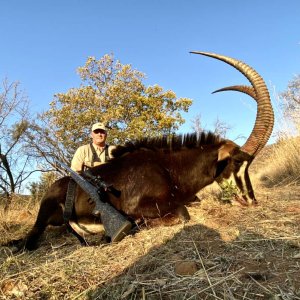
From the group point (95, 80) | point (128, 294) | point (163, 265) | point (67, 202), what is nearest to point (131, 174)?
point (67, 202)

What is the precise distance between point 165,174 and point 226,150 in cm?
87

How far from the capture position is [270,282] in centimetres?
210

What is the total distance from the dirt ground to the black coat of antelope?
61cm

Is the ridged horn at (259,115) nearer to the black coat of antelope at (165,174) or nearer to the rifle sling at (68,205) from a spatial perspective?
the black coat of antelope at (165,174)

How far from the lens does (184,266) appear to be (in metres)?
2.38

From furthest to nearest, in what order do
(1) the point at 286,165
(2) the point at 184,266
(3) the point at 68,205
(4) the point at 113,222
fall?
1. (1) the point at 286,165
2. (3) the point at 68,205
3. (4) the point at 113,222
4. (2) the point at 184,266

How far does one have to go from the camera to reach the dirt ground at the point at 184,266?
6.97 ft

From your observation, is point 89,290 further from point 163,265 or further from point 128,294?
point 163,265

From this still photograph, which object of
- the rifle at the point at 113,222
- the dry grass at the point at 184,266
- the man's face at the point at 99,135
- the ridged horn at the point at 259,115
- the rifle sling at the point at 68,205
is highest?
the man's face at the point at 99,135

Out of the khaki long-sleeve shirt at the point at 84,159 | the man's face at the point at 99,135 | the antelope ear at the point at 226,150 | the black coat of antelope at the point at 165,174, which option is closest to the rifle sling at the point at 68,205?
the black coat of antelope at the point at 165,174

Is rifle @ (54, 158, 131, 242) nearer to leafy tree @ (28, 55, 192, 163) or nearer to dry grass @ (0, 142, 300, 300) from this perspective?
dry grass @ (0, 142, 300, 300)

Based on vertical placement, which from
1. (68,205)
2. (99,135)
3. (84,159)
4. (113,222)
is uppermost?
(99,135)

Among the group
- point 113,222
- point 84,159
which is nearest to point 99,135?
point 84,159

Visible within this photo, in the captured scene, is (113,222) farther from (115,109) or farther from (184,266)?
(115,109)
